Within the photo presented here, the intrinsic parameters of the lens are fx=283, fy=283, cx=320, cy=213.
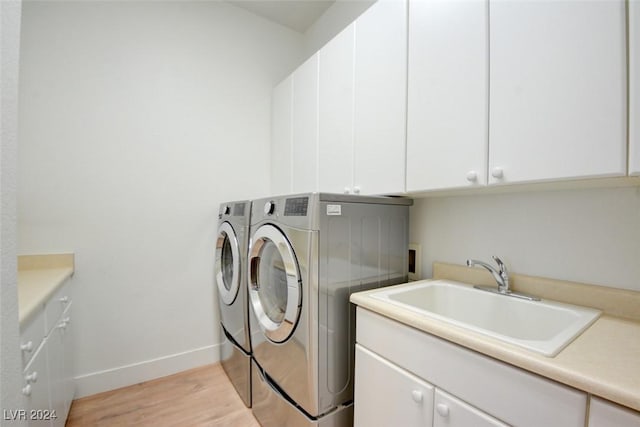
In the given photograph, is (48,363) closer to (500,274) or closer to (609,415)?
(609,415)

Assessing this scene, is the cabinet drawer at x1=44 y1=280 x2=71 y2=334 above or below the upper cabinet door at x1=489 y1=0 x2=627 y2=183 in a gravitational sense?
below

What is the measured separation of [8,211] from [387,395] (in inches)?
48.6

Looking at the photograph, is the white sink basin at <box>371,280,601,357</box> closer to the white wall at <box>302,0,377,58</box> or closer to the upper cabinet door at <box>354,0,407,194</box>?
the upper cabinet door at <box>354,0,407,194</box>

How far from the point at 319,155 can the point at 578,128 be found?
1297mm

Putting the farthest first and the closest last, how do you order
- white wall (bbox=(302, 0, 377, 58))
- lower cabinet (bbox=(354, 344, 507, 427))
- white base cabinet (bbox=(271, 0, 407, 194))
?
white wall (bbox=(302, 0, 377, 58))
white base cabinet (bbox=(271, 0, 407, 194))
lower cabinet (bbox=(354, 344, 507, 427))

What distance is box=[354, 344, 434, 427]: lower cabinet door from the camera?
92cm

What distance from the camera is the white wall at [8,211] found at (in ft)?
2.04

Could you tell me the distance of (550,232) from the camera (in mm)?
1165

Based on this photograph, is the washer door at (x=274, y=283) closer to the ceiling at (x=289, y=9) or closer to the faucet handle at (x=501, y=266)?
the faucet handle at (x=501, y=266)

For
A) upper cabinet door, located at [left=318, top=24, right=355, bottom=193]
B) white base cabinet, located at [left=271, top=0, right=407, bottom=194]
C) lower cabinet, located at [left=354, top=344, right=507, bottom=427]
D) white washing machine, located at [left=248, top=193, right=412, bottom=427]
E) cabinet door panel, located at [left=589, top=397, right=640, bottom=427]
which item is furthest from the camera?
upper cabinet door, located at [left=318, top=24, right=355, bottom=193]

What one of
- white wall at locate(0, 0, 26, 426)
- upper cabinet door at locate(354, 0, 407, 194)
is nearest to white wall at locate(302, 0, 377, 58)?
upper cabinet door at locate(354, 0, 407, 194)

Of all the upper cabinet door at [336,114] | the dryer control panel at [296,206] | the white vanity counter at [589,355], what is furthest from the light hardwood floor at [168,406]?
the upper cabinet door at [336,114]

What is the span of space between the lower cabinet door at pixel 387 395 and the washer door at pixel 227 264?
1005mm

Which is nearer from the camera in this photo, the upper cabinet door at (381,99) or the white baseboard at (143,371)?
the upper cabinet door at (381,99)
